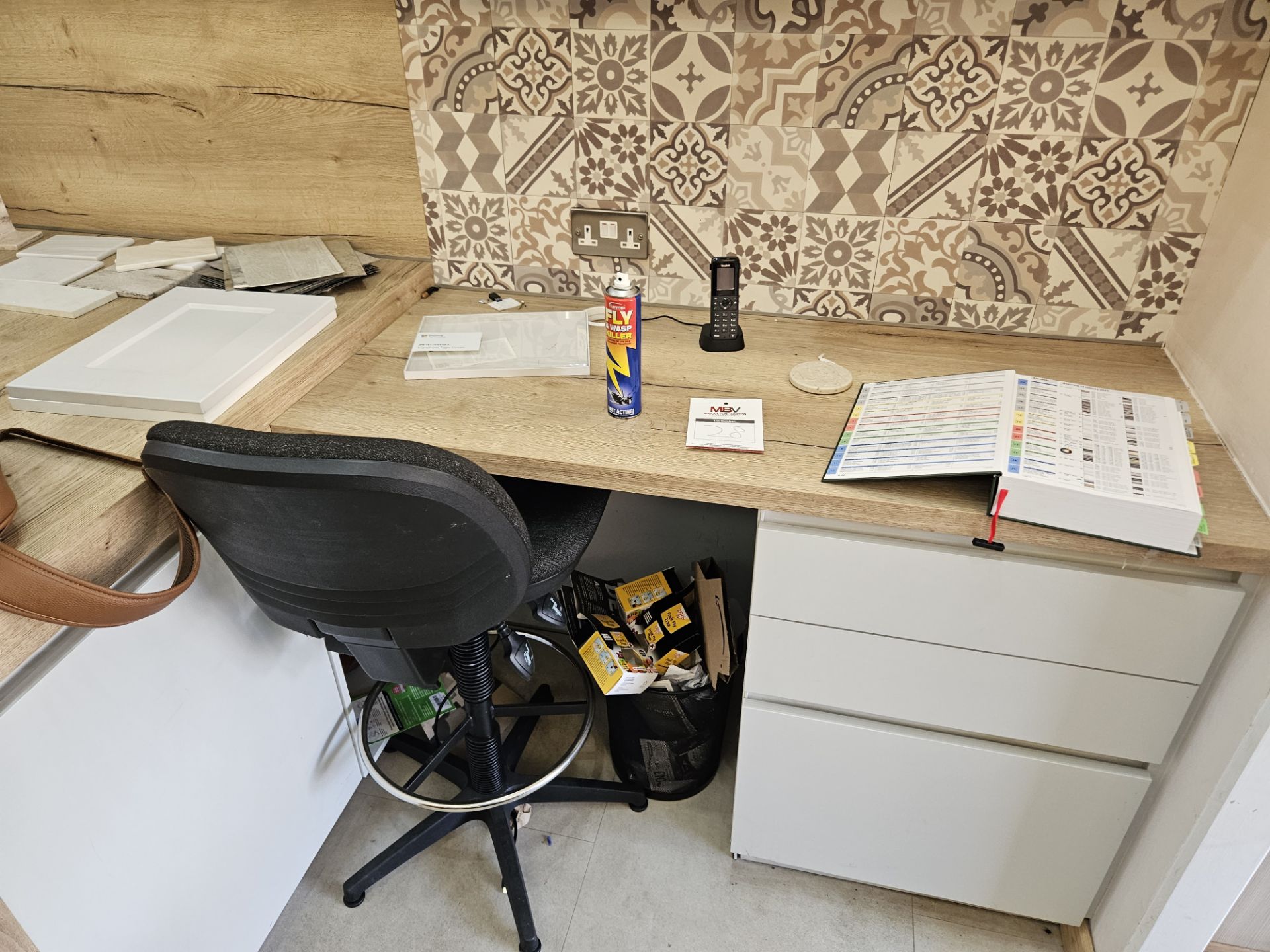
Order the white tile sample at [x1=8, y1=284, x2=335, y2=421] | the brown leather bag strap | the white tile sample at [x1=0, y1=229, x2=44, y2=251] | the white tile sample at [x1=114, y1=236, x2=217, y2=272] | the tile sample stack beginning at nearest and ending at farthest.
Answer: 1. the brown leather bag strap
2. the white tile sample at [x1=8, y1=284, x2=335, y2=421]
3. the tile sample stack
4. the white tile sample at [x1=114, y1=236, x2=217, y2=272]
5. the white tile sample at [x1=0, y1=229, x2=44, y2=251]

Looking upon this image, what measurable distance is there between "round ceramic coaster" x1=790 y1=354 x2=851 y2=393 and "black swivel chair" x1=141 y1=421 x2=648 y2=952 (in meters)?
0.36

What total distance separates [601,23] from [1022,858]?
1.48 metres

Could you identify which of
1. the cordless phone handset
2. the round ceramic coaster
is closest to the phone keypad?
the cordless phone handset

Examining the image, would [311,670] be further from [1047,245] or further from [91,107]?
[1047,245]

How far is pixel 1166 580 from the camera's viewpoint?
100cm

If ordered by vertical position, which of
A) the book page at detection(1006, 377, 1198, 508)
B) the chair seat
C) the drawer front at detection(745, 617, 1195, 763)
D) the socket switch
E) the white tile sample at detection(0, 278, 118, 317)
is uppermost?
the socket switch

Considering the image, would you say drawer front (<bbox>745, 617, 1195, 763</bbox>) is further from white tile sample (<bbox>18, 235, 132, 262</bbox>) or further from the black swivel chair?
white tile sample (<bbox>18, 235, 132, 262</bbox>)

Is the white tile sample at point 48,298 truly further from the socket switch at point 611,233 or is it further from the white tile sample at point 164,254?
the socket switch at point 611,233

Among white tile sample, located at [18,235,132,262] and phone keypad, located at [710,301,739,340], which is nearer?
phone keypad, located at [710,301,739,340]

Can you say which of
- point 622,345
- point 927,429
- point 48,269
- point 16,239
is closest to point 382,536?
point 622,345

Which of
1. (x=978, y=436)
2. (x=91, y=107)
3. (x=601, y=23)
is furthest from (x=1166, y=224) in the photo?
(x=91, y=107)

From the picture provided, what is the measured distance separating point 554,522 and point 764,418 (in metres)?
0.34

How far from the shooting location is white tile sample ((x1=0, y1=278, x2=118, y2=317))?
1.44 meters

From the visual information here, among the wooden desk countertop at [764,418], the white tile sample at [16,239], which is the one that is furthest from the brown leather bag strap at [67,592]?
the white tile sample at [16,239]
